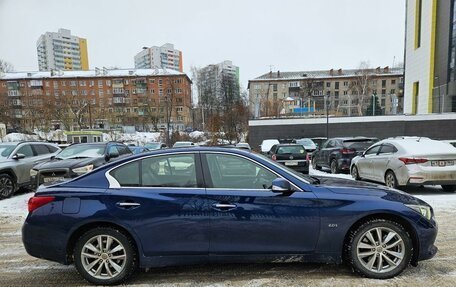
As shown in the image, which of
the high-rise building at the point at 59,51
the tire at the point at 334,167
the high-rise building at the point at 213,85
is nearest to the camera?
the tire at the point at 334,167

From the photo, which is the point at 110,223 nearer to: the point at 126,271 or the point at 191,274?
the point at 126,271

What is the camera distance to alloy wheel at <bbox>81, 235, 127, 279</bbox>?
334cm

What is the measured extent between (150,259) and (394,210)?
2.76 m

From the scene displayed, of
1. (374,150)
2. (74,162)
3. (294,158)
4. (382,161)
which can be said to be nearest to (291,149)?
(294,158)

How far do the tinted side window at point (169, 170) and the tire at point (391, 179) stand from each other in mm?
6503

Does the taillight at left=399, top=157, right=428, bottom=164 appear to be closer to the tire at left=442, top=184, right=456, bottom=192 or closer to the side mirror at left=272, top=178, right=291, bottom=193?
the tire at left=442, top=184, right=456, bottom=192

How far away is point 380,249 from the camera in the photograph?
3.39m

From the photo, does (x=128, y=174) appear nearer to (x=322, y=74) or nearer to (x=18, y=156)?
(x=18, y=156)

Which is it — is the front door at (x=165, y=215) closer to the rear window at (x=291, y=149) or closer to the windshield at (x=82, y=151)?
the windshield at (x=82, y=151)

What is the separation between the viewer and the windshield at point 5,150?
30.0 ft

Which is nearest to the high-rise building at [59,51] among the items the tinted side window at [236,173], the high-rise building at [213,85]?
the high-rise building at [213,85]

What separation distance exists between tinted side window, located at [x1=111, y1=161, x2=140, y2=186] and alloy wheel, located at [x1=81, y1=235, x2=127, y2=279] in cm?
62

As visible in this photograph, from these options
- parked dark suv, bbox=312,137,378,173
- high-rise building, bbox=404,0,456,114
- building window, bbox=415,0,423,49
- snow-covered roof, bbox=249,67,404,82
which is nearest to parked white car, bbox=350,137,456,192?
parked dark suv, bbox=312,137,378,173

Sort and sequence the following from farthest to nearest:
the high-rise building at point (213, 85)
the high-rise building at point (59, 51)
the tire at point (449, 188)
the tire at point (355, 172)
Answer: the high-rise building at point (59, 51) < the high-rise building at point (213, 85) < the tire at point (355, 172) < the tire at point (449, 188)
